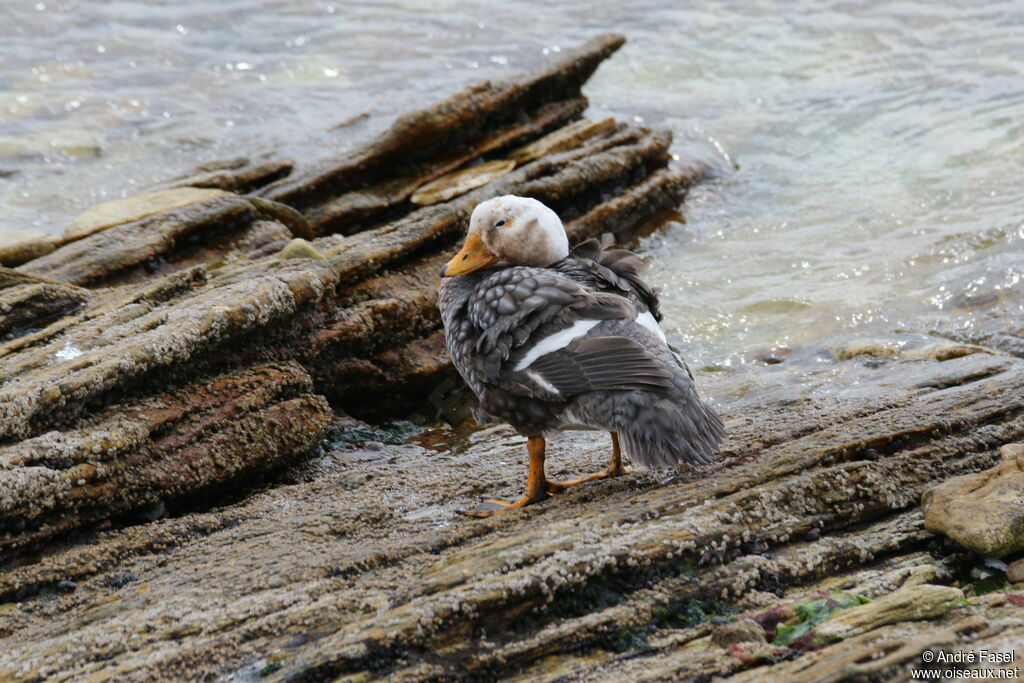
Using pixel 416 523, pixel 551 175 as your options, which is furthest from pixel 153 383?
pixel 551 175

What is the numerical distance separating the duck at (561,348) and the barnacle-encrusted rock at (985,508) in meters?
0.81

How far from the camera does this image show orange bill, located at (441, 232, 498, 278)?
491 cm

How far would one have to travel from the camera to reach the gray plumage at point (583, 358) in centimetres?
376

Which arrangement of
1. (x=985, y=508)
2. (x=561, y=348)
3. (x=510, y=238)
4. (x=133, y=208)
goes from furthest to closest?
1. (x=133, y=208)
2. (x=510, y=238)
3. (x=561, y=348)
4. (x=985, y=508)

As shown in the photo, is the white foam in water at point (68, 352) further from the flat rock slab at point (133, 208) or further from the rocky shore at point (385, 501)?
the flat rock slab at point (133, 208)

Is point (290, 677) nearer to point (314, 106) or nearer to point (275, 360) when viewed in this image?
point (275, 360)

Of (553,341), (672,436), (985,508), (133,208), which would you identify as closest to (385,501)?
(553,341)

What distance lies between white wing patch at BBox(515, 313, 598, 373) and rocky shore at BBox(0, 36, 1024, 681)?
0.61 m

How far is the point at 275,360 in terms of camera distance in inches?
209

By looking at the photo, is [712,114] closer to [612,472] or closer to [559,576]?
[612,472]

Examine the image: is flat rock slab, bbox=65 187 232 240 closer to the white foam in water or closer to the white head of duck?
the white foam in water

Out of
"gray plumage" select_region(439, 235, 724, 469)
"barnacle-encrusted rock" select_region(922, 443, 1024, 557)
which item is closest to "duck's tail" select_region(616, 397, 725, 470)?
"gray plumage" select_region(439, 235, 724, 469)

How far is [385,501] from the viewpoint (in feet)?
14.5

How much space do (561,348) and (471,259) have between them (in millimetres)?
1060
